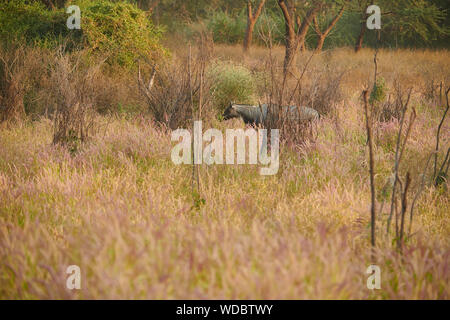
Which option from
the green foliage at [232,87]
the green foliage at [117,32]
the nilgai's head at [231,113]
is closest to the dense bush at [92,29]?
the green foliage at [117,32]

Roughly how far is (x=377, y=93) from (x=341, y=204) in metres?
3.26

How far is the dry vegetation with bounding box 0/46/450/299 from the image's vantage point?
1661mm

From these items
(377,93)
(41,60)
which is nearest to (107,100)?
(41,60)

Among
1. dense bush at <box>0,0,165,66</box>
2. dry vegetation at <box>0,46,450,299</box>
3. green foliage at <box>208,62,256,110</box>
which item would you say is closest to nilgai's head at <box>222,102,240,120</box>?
dry vegetation at <box>0,46,450,299</box>

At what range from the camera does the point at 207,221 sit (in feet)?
8.33

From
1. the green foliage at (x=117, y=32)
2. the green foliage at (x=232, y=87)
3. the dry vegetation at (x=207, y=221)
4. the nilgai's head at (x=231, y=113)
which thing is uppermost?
the green foliage at (x=117, y=32)

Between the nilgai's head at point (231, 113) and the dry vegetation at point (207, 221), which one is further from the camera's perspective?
the nilgai's head at point (231, 113)

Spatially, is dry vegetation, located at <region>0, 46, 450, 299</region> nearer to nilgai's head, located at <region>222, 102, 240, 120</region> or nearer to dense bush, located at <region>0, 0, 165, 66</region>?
nilgai's head, located at <region>222, 102, 240, 120</region>

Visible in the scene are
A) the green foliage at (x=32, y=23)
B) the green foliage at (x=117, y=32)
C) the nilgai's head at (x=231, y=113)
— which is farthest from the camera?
the green foliage at (x=32, y=23)

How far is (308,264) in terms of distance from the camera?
1.74 m

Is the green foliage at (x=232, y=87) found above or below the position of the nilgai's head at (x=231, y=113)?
above

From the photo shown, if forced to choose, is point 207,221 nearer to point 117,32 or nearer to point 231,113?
point 231,113

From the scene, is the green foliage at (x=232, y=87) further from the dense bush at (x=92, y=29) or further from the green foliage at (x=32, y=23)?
the green foliage at (x=32, y=23)

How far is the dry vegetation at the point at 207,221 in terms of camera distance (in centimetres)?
166
